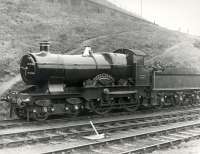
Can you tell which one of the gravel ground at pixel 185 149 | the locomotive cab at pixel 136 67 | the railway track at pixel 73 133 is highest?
the locomotive cab at pixel 136 67

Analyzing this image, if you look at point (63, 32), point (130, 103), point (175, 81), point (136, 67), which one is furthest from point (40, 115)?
point (63, 32)

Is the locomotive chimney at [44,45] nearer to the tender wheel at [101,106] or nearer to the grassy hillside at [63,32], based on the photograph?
the tender wheel at [101,106]

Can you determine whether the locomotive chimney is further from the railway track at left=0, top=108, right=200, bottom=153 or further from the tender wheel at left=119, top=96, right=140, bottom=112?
the tender wheel at left=119, top=96, right=140, bottom=112

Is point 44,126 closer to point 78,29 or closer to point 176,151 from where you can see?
point 176,151

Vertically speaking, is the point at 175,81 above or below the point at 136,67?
below

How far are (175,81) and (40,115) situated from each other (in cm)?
932

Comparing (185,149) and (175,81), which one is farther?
(175,81)

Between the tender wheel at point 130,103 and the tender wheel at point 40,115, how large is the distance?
14.2ft

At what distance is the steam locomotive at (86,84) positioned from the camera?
571 inches

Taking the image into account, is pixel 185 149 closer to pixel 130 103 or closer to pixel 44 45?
pixel 130 103

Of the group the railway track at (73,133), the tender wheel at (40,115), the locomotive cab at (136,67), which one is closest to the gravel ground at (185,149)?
the railway track at (73,133)

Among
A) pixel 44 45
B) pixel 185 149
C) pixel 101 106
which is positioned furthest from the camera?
pixel 101 106

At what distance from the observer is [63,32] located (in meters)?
33.8

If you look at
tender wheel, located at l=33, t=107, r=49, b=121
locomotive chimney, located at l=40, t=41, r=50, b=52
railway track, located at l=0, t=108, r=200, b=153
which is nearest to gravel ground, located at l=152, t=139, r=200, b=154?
railway track, located at l=0, t=108, r=200, b=153
